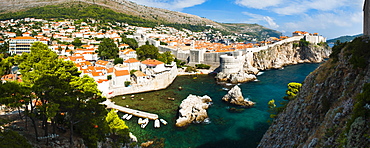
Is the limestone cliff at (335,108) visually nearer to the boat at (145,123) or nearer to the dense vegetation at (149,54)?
the boat at (145,123)

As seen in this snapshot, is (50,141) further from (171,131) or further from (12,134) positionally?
(171,131)

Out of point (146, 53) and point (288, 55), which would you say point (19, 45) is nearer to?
point (146, 53)

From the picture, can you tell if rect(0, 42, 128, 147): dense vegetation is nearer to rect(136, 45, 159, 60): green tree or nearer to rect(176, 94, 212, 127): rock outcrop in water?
rect(176, 94, 212, 127): rock outcrop in water

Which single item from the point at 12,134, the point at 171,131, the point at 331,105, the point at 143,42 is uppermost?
the point at 143,42

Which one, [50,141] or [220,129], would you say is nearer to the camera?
[50,141]

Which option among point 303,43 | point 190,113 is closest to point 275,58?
point 303,43

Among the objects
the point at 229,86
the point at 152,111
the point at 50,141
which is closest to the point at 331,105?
the point at 50,141

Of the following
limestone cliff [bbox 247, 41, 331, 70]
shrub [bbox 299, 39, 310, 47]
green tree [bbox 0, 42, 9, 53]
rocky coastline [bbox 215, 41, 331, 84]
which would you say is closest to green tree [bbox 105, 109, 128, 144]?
rocky coastline [bbox 215, 41, 331, 84]
